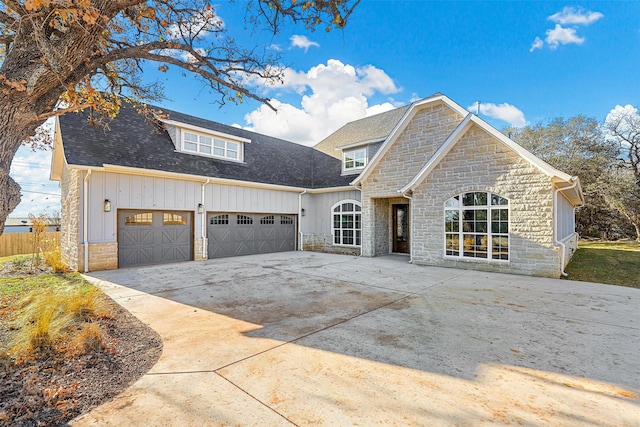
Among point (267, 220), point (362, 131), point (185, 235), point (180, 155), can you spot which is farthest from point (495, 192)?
point (180, 155)

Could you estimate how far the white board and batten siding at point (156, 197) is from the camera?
951 cm

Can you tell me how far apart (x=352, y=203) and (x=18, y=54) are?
12.1 metres

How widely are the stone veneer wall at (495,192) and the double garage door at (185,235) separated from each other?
7.32 m

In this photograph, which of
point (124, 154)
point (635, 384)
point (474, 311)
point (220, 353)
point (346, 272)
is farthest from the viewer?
point (124, 154)

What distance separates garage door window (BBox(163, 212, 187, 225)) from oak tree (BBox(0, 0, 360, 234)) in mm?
5020

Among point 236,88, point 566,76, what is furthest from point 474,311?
point 566,76

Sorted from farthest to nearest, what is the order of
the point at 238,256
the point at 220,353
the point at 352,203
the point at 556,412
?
the point at 352,203, the point at 238,256, the point at 220,353, the point at 556,412

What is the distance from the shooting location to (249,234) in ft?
45.4

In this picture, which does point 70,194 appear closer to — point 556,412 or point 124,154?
point 124,154

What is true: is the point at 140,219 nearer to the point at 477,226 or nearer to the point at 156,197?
the point at 156,197

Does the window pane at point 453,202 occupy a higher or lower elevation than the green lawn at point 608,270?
higher

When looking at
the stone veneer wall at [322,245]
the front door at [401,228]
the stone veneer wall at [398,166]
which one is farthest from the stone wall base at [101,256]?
the front door at [401,228]

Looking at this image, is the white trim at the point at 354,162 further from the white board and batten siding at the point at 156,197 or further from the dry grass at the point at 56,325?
the dry grass at the point at 56,325

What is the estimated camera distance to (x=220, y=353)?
11.7ft
